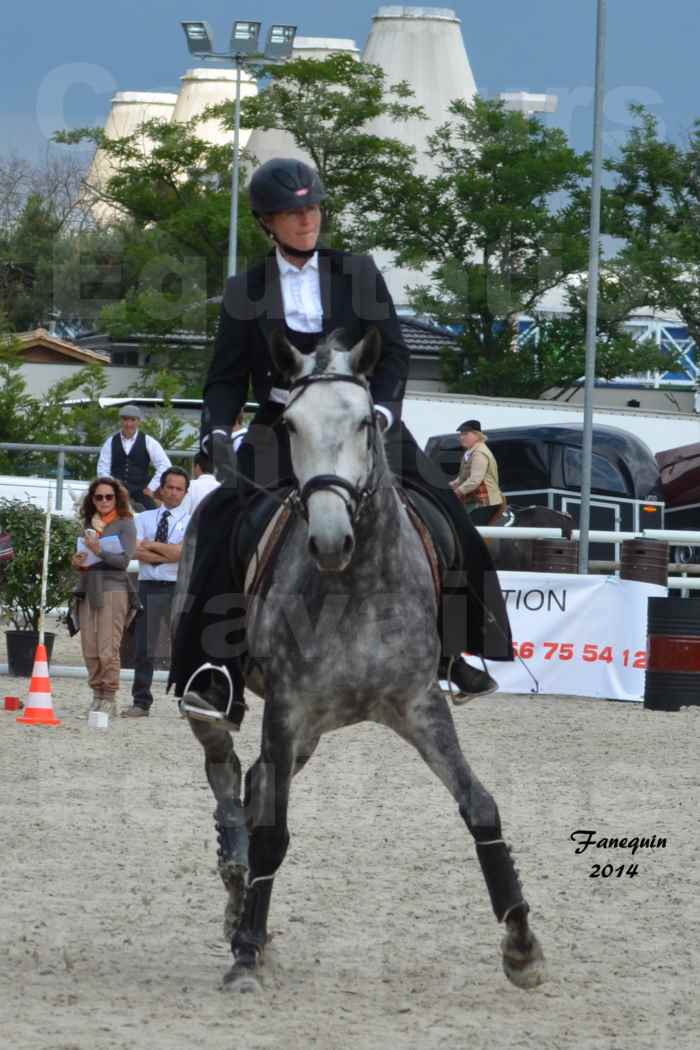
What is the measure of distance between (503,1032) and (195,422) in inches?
921

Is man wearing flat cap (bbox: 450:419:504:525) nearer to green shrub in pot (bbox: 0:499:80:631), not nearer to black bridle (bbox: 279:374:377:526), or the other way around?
green shrub in pot (bbox: 0:499:80:631)

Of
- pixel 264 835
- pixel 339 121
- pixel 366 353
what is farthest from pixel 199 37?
pixel 264 835

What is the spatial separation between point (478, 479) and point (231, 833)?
13638 millimetres

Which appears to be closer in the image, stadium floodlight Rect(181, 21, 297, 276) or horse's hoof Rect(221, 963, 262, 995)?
horse's hoof Rect(221, 963, 262, 995)

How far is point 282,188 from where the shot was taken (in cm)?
666

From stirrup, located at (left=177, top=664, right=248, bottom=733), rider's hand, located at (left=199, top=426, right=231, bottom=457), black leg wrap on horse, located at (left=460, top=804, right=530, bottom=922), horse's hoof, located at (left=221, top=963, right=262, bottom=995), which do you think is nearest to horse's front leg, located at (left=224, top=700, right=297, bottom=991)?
horse's hoof, located at (left=221, top=963, right=262, bottom=995)

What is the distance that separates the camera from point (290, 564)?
21.1 feet

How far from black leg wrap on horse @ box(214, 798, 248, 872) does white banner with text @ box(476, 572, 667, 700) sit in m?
9.63

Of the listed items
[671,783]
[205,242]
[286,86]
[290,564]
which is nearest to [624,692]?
A: [671,783]

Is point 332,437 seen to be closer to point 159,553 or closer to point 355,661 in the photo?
point 355,661

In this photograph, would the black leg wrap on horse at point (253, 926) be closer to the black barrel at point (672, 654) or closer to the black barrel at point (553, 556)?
the black barrel at point (672, 654)

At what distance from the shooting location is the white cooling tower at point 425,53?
183 ft

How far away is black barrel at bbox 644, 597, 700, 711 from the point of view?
16.4 metres

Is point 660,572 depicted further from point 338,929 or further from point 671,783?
point 338,929
